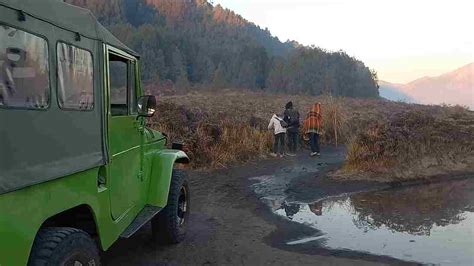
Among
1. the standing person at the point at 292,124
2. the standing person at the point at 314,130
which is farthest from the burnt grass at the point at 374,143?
the standing person at the point at 314,130

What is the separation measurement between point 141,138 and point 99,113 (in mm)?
1281

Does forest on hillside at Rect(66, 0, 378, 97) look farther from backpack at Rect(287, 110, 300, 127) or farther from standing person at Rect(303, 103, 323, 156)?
standing person at Rect(303, 103, 323, 156)

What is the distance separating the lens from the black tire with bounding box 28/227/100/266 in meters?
3.09

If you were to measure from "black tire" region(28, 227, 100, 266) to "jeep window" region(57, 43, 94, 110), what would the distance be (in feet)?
2.89

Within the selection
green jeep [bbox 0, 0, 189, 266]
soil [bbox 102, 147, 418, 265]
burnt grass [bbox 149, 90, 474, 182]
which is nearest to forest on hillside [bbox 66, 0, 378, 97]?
burnt grass [bbox 149, 90, 474, 182]

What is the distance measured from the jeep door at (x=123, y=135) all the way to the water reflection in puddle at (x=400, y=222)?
7.74 feet

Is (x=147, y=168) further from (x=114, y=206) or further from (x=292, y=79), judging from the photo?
(x=292, y=79)

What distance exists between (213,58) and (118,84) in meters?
71.6

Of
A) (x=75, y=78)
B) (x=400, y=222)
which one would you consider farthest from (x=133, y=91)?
(x=400, y=222)

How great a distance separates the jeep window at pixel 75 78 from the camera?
3.61 meters

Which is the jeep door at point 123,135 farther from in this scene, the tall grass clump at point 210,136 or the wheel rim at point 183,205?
the tall grass clump at point 210,136

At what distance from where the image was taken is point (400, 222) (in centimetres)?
731

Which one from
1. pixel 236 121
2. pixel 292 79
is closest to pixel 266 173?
pixel 236 121

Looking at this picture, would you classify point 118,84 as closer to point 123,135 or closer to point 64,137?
point 123,135
